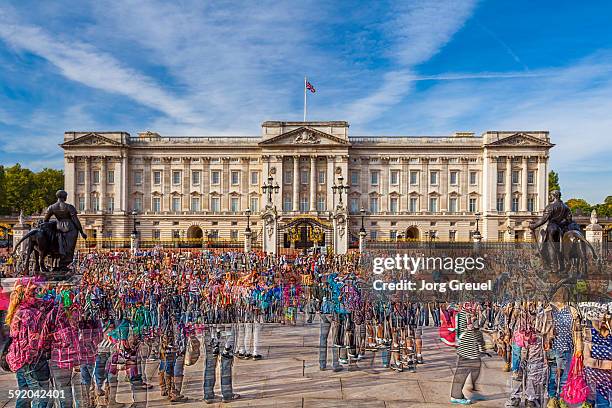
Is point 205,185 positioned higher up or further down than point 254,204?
higher up

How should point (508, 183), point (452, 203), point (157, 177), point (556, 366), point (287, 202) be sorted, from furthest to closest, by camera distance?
point (157, 177)
point (452, 203)
point (287, 202)
point (508, 183)
point (556, 366)

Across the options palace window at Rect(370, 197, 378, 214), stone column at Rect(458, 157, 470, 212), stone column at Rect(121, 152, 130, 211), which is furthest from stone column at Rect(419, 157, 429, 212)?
stone column at Rect(121, 152, 130, 211)

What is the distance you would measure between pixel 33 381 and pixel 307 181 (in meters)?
53.0

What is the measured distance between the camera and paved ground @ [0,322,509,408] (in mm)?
9094

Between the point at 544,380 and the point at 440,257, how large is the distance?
3.21 meters

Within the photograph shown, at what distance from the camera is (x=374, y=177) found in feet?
200

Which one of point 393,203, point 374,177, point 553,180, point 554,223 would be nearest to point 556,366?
point 554,223

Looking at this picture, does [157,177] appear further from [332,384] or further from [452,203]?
[332,384]

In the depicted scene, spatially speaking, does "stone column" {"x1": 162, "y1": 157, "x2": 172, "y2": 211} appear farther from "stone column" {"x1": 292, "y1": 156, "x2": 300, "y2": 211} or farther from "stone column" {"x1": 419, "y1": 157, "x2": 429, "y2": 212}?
"stone column" {"x1": 419, "y1": 157, "x2": 429, "y2": 212}

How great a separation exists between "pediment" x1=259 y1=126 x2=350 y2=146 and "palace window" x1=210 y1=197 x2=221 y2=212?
9.75 meters

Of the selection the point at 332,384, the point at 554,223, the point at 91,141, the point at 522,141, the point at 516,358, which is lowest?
the point at 332,384

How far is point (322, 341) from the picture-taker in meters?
11.2

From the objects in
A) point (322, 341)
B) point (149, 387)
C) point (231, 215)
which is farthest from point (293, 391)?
point (231, 215)

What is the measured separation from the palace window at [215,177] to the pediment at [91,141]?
40.3 feet
